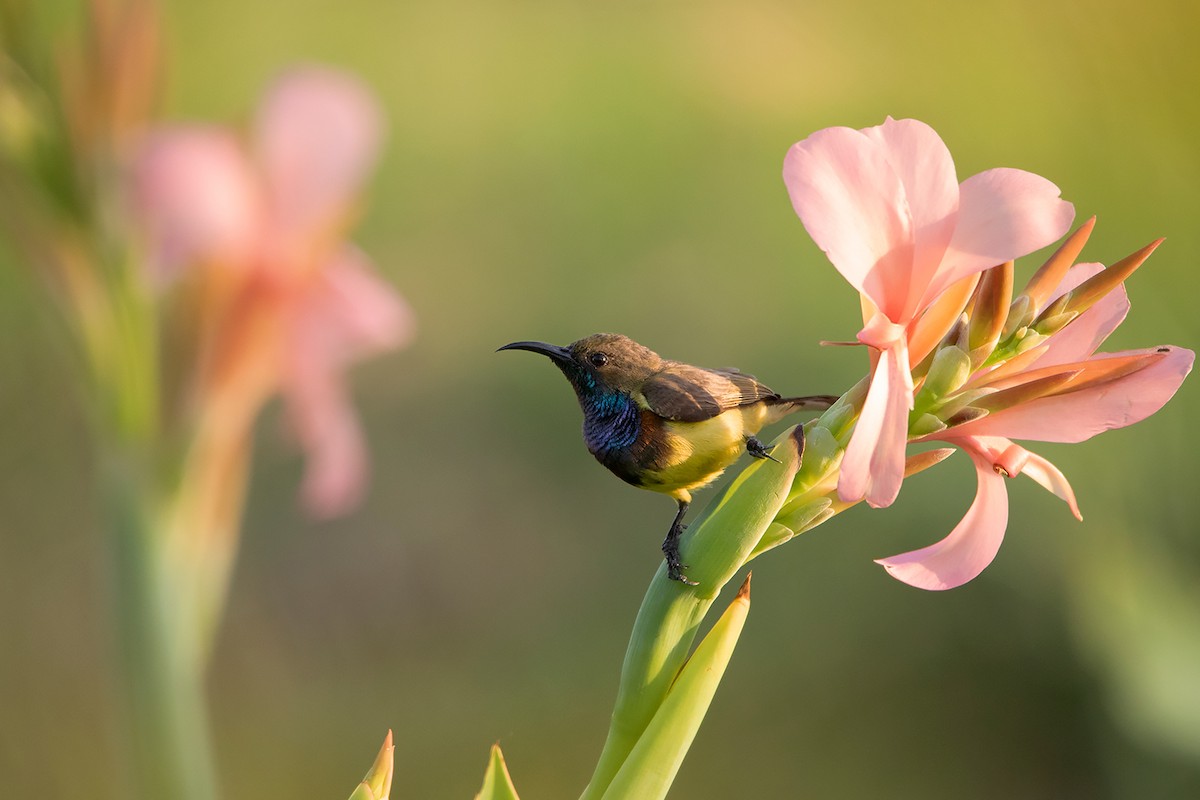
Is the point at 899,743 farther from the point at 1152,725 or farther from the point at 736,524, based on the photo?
the point at 736,524

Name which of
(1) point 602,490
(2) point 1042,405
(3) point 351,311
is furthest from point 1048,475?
(1) point 602,490

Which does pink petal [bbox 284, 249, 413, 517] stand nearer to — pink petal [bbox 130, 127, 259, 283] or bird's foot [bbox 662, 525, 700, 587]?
pink petal [bbox 130, 127, 259, 283]

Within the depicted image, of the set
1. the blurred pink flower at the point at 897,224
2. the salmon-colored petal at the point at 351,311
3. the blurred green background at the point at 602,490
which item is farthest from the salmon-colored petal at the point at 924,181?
the blurred green background at the point at 602,490

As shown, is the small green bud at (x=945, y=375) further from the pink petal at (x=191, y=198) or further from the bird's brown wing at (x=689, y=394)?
the pink petal at (x=191, y=198)

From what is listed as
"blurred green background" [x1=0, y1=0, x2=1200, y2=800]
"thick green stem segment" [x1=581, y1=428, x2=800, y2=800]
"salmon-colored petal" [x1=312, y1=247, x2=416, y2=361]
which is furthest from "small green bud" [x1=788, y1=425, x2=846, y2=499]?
"blurred green background" [x1=0, y1=0, x2=1200, y2=800]

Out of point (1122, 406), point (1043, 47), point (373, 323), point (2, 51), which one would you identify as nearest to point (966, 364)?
point (1122, 406)

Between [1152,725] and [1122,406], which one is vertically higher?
[1122,406]

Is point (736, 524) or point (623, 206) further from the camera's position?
point (623, 206)
